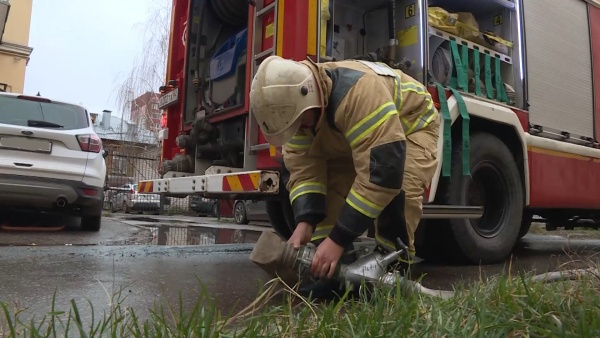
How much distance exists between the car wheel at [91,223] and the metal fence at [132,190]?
7.77 m

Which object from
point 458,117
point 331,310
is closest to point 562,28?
point 458,117

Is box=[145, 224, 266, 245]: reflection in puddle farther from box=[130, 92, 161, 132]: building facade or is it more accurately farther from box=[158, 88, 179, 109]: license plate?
box=[130, 92, 161, 132]: building facade

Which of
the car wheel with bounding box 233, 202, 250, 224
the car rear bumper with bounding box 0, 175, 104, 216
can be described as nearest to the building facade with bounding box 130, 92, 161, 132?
the car wheel with bounding box 233, 202, 250, 224

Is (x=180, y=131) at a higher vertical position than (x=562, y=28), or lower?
lower

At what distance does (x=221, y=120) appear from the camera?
14.3 ft

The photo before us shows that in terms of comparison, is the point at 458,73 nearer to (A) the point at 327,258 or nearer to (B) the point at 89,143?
(A) the point at 327,258

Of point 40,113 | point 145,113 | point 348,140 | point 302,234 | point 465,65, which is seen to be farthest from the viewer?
point 145,113

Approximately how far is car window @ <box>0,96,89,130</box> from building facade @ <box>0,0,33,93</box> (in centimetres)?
1437

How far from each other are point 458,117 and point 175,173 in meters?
2.60

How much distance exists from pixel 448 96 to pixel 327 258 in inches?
81.9

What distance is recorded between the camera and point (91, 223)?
5.97m

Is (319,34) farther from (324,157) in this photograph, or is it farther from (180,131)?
(180,131)

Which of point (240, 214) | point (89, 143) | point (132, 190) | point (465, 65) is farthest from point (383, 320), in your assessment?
point (132, 190)

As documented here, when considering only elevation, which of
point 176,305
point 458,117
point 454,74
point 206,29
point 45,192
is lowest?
point 176,305
